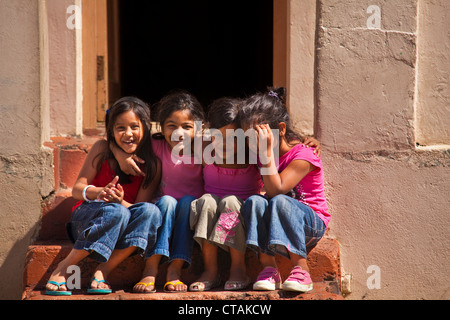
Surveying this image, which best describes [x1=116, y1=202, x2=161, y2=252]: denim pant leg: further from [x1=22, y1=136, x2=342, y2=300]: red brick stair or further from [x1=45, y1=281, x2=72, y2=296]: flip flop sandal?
[x1=45, y1=281, x2=72, y2=296]: flip flop sandal

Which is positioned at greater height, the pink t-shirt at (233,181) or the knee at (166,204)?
the pink t-shirt at (233,181)

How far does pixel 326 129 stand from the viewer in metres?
3.39

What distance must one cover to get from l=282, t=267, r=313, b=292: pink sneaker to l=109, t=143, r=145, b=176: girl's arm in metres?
1.06

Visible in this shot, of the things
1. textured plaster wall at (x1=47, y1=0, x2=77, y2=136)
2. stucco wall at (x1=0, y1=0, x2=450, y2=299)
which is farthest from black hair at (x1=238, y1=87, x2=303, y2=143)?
textured plaster wall at (x1=47, y1=0, x2=77, y2=136)

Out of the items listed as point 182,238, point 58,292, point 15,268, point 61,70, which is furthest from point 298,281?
point 61,70

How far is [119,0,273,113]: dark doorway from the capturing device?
8789mm

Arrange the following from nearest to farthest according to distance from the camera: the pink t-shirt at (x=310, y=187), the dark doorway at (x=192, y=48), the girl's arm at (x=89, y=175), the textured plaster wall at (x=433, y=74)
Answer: the girl's arm at (x=89, y=175) < the pink t-shirt at (x=310, y=187) < the textured plaster wall at (x=433, y=74) < the dark doorway at (x=192, y=48)

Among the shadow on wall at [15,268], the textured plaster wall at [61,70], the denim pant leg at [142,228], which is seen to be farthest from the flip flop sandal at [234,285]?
A: the textured plaster wall at [61,70]

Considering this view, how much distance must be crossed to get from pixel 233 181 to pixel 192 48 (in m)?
6.54

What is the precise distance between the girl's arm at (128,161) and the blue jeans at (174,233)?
11.2 inches

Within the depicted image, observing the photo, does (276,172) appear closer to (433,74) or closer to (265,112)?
(265,112)

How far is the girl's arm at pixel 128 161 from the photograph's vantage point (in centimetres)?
325

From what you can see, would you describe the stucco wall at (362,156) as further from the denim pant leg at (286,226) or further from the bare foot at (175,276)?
the bare foot at (175,276)

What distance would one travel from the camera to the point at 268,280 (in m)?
2.92
